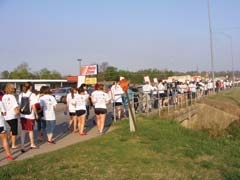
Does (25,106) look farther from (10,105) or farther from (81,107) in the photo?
(81,107)

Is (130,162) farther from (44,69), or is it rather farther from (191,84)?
(44,69)

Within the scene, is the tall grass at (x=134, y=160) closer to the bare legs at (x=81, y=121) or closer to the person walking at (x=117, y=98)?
the bare legs at (x=81, y=121)

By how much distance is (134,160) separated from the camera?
11453mm

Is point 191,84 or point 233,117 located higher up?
point 191,84

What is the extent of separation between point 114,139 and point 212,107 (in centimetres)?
1879

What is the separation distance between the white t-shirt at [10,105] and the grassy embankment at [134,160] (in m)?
1.60

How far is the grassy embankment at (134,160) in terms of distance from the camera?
31.8 feet

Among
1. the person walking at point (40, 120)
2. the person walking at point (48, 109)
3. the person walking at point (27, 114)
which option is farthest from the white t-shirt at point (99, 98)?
the person walking at point (27, 114)

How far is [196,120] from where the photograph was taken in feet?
93.4

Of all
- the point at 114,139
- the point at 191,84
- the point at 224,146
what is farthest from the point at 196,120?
the point at 114,139

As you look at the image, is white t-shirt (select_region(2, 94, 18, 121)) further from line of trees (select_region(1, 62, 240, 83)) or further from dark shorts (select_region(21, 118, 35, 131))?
line of trees (select_region(1, 62, 240, 83))

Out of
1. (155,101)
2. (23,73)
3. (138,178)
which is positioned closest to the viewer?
(138,178)

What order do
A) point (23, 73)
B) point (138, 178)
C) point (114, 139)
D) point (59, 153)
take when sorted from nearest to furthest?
point (138, 178) < point (59, 153) < point (114, 139) < point (23, 73)

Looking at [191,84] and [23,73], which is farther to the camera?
[23,73]
